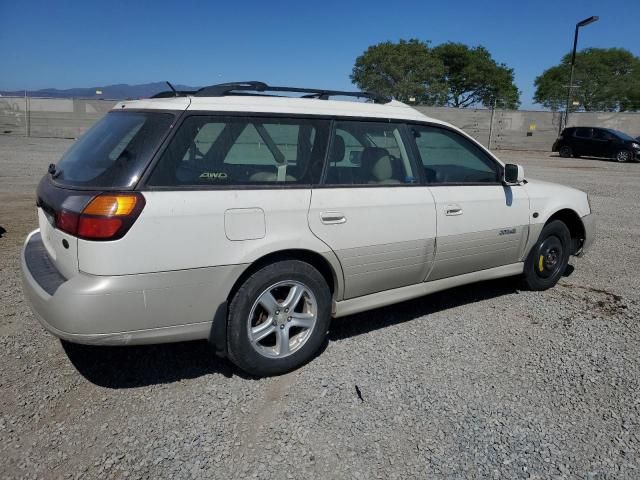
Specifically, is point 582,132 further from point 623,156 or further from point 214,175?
point 214,175

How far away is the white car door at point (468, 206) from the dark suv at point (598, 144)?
22.3m

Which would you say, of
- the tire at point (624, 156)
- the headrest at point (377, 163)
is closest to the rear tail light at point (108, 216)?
the headrest at point (377, 163)

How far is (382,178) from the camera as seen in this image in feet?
12.4

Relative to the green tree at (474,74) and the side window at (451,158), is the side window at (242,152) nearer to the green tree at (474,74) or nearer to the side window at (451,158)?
the side window at (451,158)

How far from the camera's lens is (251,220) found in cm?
305

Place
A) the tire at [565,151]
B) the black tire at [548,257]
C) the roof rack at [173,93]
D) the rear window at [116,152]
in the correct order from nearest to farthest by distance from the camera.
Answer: the rear window at [116,152] < the roof rack at [173,93] < the black tire at [548,257] < the tire at [565,151]

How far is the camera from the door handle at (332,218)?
3342mm

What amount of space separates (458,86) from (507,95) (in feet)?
19.4

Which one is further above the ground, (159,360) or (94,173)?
(94,173)

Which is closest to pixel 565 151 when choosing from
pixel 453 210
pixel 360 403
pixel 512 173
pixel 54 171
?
pixel 512 173

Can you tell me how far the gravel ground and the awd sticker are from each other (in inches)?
49.4

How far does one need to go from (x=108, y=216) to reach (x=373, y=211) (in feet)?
5.57

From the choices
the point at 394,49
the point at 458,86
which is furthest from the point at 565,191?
the point at 458,86

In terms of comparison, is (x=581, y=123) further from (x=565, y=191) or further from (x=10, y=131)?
(x=10, y=131)
